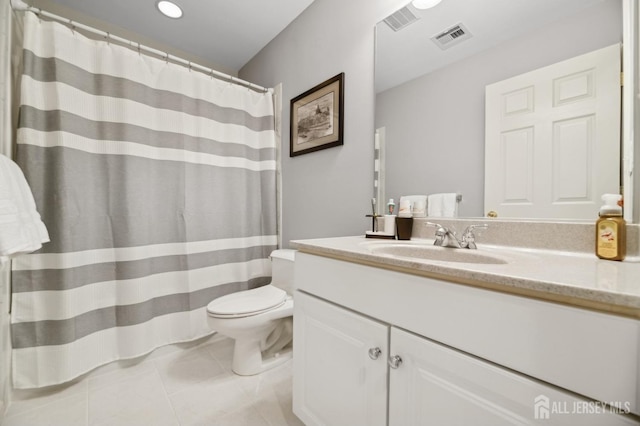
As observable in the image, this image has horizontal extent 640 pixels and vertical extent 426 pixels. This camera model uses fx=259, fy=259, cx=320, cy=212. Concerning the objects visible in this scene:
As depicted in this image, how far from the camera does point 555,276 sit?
0.51 m

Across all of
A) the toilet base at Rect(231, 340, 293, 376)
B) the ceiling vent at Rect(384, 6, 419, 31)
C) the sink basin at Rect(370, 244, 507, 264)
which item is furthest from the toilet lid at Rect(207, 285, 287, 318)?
the ceiling vent at Rect(384, 6, 419, 31)

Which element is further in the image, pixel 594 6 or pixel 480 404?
pixel 594 6

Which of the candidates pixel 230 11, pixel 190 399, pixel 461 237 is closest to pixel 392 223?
pixel 461 237

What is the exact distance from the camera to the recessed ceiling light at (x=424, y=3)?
1.17 meters

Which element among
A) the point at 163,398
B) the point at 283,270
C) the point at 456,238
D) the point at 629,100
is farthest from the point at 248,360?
the point at 629,100

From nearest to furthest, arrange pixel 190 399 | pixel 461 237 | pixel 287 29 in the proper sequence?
pixel 461 237 < pixel 190 399 < pixel 287 29

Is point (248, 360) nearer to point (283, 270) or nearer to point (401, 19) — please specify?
point (283, 270)

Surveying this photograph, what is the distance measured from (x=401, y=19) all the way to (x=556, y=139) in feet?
2.97

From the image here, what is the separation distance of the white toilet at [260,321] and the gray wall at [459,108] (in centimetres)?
86

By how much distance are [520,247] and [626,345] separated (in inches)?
23.2

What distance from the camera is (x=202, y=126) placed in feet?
5.79

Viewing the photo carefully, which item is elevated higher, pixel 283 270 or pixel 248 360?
pixel 283 270

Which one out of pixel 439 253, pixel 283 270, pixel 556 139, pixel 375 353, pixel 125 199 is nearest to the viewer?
Answer: pixel 375 353

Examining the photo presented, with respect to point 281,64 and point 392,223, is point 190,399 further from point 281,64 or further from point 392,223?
point 281,64
